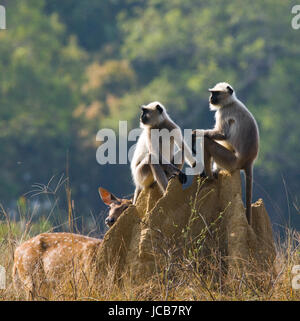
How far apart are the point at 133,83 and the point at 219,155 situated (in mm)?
19689

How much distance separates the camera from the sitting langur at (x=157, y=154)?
704 centimetres

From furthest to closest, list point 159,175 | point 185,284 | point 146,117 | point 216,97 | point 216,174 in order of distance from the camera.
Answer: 1. point 146,117
2. point 216,97
3. point 159,175
4. point 216,174
5. point 185,284

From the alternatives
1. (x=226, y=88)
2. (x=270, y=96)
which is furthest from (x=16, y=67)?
(x=226, y=88)

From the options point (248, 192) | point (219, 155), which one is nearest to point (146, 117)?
point (219, 155)

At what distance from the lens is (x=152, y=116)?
7.67 metres

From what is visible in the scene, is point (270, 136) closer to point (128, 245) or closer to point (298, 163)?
point (298, 163)

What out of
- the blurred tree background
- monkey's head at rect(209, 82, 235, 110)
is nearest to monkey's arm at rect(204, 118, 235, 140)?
monkey's head at rect(209, 82, 235, 110)

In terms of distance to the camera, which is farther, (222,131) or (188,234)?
(222,131)

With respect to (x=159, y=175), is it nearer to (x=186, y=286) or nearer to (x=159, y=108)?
(x=159, y=108)

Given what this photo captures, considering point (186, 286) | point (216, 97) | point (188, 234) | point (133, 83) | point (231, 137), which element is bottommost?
point (186, 286)

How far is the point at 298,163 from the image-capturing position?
71.9 ft

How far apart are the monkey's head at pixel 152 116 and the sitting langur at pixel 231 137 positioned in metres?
0.62
